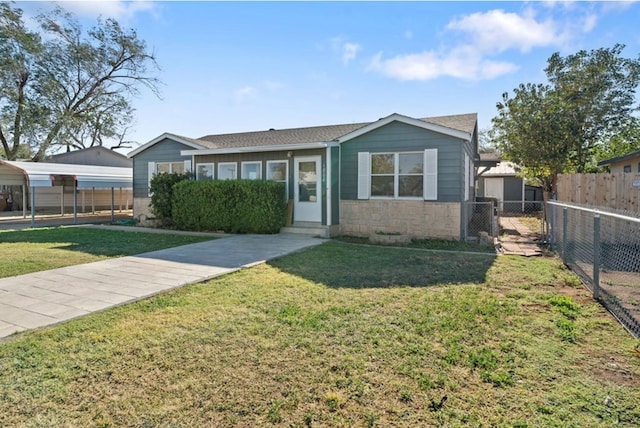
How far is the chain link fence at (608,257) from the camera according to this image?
445cm

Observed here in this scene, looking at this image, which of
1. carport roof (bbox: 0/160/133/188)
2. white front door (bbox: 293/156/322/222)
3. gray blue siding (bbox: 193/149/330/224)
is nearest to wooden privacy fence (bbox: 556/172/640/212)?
gray blue siding (bbox: 193/149/330/224)

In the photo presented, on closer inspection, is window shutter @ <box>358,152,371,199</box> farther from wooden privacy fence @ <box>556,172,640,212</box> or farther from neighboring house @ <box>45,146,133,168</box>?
A: neighboring house @ <box>45,146,133,168</box>

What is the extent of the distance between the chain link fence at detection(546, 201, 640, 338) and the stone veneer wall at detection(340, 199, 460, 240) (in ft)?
9.56

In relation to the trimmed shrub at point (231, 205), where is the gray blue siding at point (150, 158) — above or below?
above

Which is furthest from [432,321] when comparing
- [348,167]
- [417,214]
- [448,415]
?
[348,167]

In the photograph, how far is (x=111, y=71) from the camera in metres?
27.0

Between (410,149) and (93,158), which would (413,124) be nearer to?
(410,149)

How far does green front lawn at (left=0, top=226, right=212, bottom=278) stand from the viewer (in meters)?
6.91

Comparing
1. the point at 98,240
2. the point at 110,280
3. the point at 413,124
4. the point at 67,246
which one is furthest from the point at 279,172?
the point at 110,280

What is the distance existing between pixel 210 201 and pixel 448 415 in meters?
10.3

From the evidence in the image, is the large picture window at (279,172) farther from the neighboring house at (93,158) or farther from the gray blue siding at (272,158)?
the neighboring house at (93,158)

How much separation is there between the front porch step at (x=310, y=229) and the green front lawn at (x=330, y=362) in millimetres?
5598

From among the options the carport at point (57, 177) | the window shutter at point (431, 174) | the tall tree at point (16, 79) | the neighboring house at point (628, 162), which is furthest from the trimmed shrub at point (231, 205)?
the tall tree at point (16, 79)

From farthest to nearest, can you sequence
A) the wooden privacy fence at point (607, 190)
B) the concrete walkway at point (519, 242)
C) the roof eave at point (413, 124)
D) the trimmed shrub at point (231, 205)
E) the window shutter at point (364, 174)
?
the trimmed shrub at point (231, 205), the window shutter at point (364, 174), the roof eave at point (413, 124), the concrete walkway at point (519, 242), the wooden privacy fence at point (607, 190)
